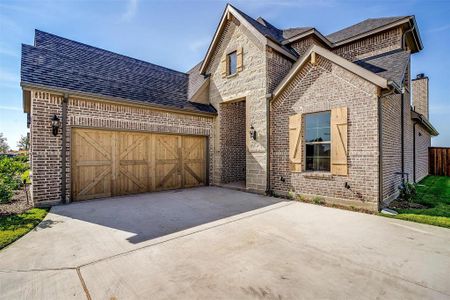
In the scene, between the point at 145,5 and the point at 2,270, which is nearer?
the point at 2,270

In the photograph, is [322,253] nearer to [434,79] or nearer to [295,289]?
[295,289]

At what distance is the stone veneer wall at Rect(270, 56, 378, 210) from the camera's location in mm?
5992

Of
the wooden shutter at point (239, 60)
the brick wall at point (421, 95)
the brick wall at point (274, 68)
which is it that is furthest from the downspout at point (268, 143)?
the brick wall at point (421, 95)

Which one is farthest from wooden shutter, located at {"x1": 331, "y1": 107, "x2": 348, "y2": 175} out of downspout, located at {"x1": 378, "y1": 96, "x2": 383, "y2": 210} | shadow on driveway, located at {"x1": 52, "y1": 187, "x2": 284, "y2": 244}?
shadow on driveway, located at {"x1": 52, "y1": 187, "x2": 284, "y2": 244}

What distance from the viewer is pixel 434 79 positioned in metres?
15.1

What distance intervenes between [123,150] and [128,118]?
1.20 metres

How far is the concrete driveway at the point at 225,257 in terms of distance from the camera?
2.50m

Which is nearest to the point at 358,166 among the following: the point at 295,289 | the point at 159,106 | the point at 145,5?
the point at 295,289

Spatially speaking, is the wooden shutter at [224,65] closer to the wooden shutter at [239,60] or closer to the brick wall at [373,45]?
the wooden shutter at [239,60]

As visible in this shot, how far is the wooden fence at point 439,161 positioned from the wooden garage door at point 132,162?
1678 centimetres

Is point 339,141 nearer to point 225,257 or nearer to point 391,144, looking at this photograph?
point 391,144

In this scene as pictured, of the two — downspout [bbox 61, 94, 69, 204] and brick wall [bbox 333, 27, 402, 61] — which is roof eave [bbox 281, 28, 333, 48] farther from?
downspout [bbox 61, 94, 69, 204]

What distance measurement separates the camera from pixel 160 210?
234 inches

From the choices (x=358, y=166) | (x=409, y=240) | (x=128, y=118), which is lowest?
(x=409, y=240)
